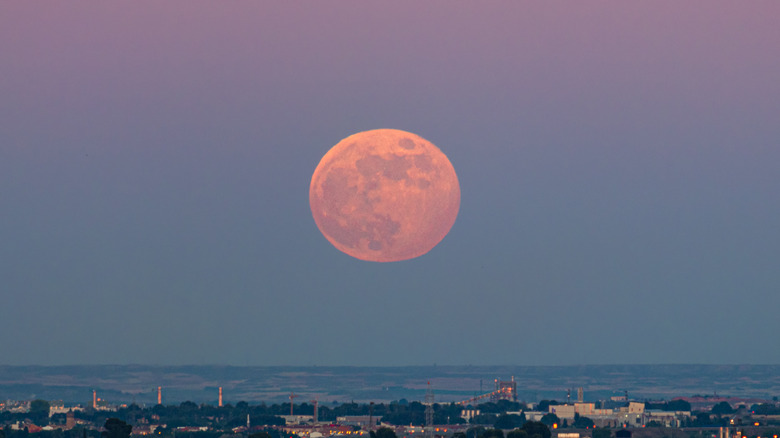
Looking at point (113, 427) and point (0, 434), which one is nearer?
point (0, 434)

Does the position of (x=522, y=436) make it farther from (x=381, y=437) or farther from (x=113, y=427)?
(x=113, y=427)

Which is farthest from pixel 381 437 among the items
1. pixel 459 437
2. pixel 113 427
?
pixel 113 427

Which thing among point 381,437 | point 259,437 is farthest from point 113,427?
point 381,437

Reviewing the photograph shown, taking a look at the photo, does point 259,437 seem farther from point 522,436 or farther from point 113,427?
point 522,436

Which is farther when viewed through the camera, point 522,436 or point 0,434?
point 522,436

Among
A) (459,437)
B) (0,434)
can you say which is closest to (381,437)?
(459,437)

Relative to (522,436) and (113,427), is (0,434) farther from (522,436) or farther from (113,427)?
(522,436)

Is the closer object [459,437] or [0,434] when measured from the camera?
[0,434]
